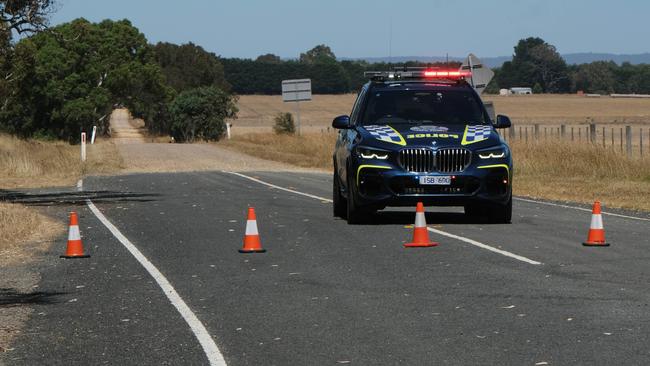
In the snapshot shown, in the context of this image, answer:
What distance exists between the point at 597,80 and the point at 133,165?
533 ft

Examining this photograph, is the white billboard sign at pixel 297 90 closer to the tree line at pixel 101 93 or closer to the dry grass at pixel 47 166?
the tree line at pixel 101 93

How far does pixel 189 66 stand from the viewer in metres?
110

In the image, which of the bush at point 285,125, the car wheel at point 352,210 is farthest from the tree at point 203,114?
the car wheel at point 352,210

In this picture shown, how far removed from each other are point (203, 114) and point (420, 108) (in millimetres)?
66507

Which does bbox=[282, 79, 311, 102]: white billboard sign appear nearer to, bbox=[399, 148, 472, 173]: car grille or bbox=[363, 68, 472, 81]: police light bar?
bbox=[363, 68, 472, 81]: police light bar

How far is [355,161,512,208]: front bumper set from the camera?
1634cm

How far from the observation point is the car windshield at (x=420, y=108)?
695 inches

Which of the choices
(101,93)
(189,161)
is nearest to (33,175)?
(189,161)

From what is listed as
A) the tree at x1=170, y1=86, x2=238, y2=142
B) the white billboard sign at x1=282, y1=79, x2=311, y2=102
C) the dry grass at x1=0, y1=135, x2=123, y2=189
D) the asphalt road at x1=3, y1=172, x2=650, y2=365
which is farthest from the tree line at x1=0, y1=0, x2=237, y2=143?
the asphalt road at x1=3, y1=172, x2=650, y2=365

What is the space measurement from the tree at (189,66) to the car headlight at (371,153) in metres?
90.5

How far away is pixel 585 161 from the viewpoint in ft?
101

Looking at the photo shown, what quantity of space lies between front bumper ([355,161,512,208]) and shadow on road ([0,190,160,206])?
8214 mm

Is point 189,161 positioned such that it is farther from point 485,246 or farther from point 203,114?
point 203,114

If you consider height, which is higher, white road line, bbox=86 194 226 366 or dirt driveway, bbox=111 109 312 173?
white road line, bbox=86 194 226 366
